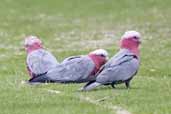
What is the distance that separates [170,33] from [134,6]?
10.4 meters

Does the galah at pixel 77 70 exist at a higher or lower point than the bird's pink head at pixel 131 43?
lower

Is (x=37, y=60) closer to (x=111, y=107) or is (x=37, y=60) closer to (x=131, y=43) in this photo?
(x=131, y=43)

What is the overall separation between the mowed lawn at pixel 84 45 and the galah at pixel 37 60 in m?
0.42

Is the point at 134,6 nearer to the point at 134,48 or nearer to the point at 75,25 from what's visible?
the point at 75,25

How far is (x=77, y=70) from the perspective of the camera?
14.9m

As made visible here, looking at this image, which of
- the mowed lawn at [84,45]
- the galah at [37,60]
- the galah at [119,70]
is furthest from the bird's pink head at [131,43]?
the galah at [37,60]

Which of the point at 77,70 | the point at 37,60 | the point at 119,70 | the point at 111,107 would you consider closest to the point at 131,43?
the point at 119,70

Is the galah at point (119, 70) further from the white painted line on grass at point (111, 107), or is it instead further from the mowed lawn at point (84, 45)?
the white painted line on grass at point (111, 107)

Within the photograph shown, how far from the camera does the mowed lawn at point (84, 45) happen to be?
11945 mm

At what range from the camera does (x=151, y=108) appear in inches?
451

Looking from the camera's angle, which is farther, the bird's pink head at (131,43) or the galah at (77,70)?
the galah at (77,70)

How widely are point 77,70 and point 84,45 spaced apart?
35.9 ft

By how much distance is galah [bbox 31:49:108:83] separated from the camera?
1485 centimetres

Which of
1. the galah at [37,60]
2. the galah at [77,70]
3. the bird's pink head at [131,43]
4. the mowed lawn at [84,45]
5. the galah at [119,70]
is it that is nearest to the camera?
the mowed lawn at [84,45]
